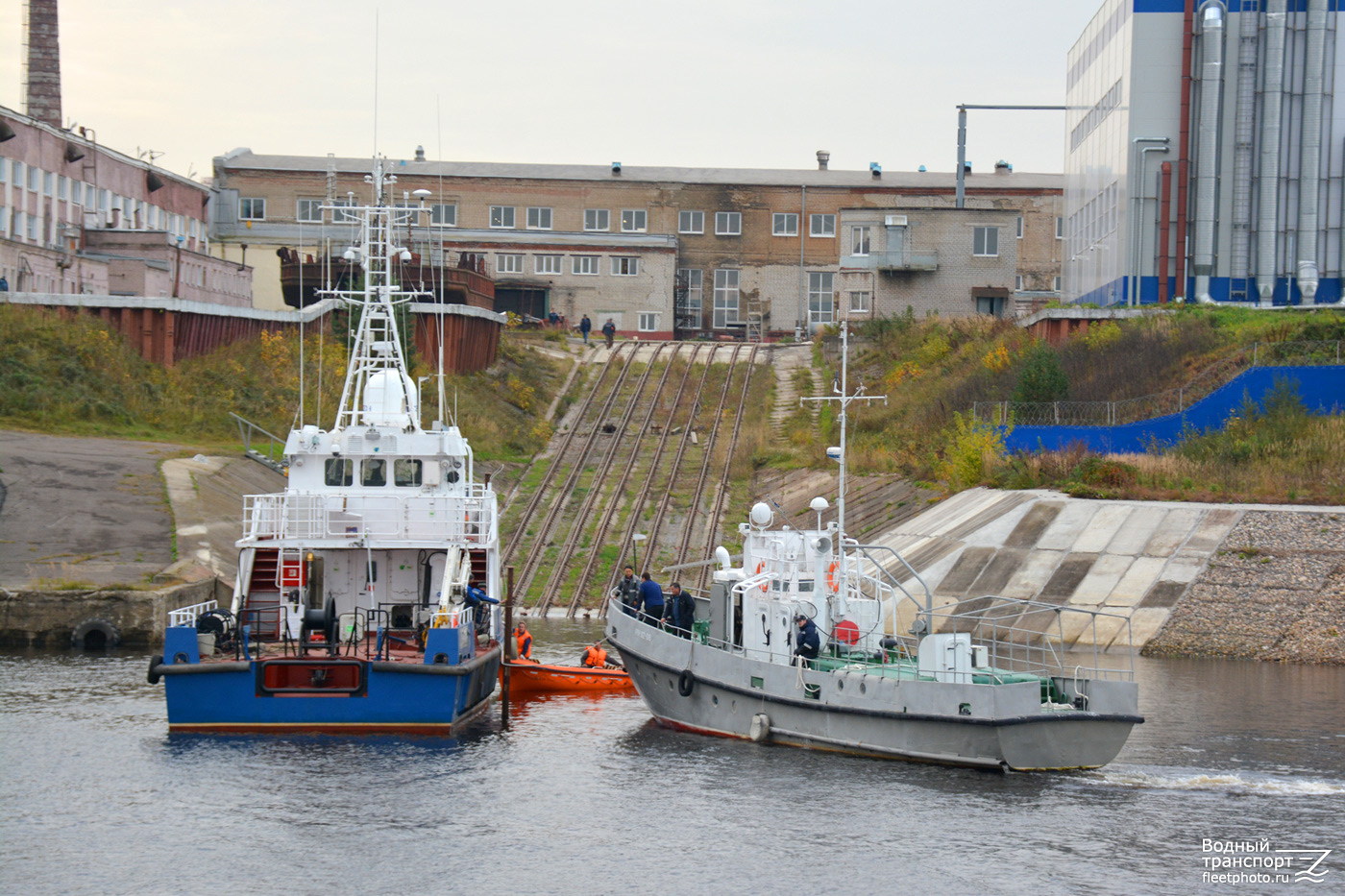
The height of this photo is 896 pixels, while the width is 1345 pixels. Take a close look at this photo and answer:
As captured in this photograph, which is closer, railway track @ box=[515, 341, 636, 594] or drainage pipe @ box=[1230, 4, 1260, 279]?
railway track @ box=[515, 341, 636, 594]

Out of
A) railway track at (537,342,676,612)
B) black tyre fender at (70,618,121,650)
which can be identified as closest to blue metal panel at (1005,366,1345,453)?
railway track at (537,342,676,612)

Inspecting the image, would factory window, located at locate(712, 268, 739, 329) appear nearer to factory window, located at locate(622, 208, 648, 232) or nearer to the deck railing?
factory window, located at locate(622, 208, 648, 232)

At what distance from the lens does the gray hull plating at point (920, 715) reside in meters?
20.8

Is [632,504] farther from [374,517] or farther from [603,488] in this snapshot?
[374,517]

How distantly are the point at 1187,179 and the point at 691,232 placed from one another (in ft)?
104

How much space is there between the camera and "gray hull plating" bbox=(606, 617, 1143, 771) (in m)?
20.8

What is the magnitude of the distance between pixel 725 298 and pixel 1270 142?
32692mm

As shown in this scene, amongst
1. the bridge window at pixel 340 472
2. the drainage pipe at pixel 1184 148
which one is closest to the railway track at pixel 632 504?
the bridge window at pixel 340 472

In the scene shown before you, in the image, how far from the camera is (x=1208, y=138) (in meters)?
48.8

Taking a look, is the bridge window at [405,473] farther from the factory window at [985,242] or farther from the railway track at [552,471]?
the factory window at [985,242]

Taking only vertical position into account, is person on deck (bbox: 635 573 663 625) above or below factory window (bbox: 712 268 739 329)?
below

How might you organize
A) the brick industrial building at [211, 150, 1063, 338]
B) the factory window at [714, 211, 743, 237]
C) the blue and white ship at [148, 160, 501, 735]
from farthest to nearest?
the factory window at [714, 211, 743, 237], the brick industrial building at [211, 150, 1063, 338], the blue and white ship at [148, 160, 501, 735]

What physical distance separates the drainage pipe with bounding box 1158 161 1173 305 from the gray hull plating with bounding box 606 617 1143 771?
31.4 meters

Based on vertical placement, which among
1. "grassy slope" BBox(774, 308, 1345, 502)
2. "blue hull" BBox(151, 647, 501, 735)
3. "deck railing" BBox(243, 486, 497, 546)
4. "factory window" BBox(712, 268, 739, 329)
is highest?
"factory window" BBox(712, 268, 739, 329)
